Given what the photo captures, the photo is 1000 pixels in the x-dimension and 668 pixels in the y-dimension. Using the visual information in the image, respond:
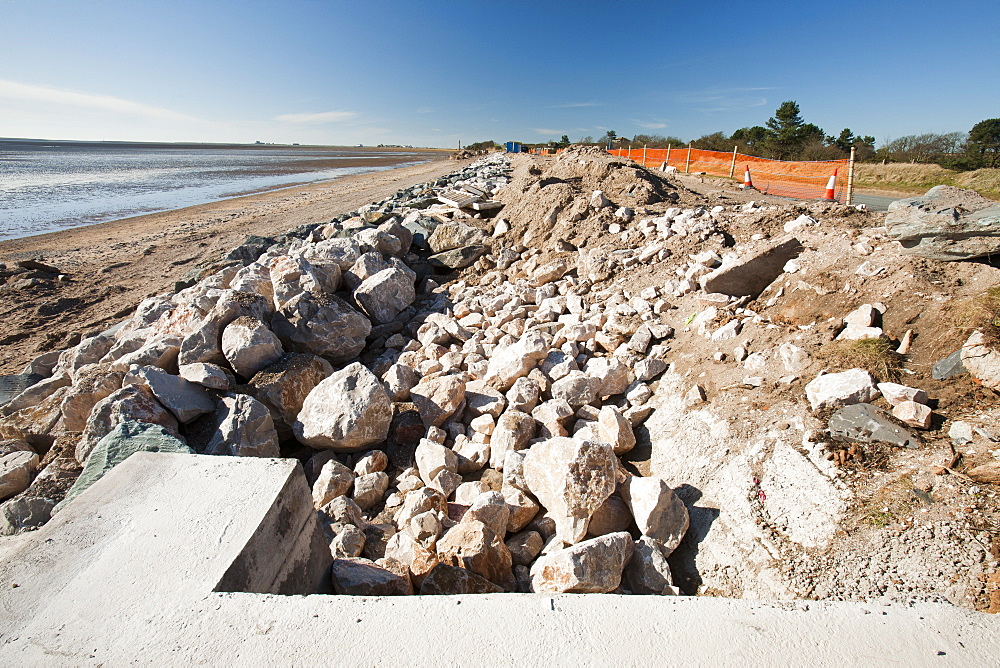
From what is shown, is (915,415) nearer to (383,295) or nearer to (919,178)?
(383,295)

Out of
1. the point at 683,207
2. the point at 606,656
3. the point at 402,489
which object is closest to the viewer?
the point at 606,656

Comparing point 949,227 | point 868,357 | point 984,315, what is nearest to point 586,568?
point 868,357

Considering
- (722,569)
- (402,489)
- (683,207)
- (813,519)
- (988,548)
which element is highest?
(683,207)

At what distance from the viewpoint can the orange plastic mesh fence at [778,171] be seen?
10922 mm

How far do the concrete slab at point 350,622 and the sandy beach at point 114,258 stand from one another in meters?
5.05

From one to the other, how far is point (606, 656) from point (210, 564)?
1.38 m

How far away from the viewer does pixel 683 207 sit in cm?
636

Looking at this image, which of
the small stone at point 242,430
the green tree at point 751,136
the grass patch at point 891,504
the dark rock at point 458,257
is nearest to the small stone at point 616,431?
the grass patch at point 891,504

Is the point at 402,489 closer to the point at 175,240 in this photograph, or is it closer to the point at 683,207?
the point at 683,207

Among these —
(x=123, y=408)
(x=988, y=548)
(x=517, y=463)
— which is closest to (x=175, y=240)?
(x=123, y=408)

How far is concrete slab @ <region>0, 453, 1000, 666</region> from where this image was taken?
1327 mm

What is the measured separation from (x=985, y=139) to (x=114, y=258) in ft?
117

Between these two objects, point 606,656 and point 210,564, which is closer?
point 606,656

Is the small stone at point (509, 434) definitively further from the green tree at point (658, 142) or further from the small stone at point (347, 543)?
the green tree at point (658, 142)
